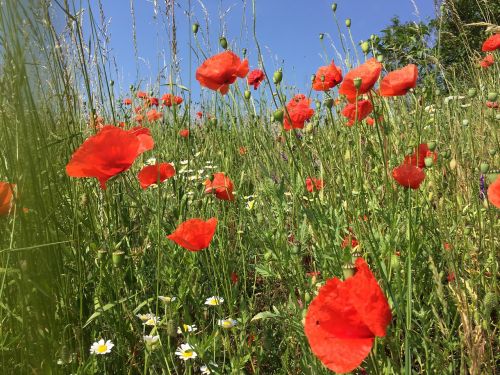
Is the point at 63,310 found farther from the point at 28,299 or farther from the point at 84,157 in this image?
the point at 84,157

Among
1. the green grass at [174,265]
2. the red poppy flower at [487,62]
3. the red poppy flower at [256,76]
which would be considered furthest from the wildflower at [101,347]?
the red poppy flower at [487,62]

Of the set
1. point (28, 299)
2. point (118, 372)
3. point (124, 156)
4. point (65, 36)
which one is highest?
point (65, 36)

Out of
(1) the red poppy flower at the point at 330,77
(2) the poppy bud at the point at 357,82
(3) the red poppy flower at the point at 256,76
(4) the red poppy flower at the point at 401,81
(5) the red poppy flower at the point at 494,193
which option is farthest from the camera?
(3) the red poppy flower at the point at 256,76

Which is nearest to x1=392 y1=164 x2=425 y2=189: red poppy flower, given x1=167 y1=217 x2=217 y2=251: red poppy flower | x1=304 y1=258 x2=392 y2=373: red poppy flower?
x1=167 y1=217 x2=217 y2=251: red poppy flower

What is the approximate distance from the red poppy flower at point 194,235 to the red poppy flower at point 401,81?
2.36 ft

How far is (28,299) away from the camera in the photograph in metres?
1.10

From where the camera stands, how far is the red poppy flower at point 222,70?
1666 millimetres

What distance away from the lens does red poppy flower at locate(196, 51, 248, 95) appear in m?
1.67

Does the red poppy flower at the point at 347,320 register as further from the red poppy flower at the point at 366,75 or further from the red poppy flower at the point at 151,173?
the red poppy flower at the point at 151,173

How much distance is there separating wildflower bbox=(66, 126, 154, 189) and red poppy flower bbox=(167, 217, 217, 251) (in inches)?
8.3

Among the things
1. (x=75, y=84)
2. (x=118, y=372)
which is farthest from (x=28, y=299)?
(x=75, y=84)

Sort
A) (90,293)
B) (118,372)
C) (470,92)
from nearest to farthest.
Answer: (118,372) < (90,293) < (470,92)

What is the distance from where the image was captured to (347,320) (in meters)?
0.78

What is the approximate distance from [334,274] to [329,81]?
0.84m
